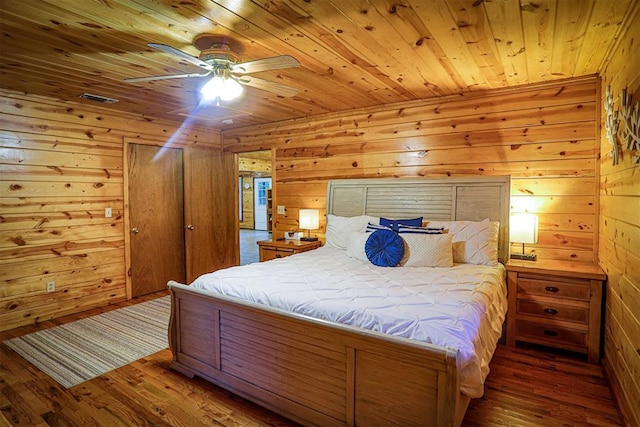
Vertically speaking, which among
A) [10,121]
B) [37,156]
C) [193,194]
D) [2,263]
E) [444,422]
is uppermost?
[10,121]

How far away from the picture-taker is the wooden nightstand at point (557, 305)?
8.92 ft

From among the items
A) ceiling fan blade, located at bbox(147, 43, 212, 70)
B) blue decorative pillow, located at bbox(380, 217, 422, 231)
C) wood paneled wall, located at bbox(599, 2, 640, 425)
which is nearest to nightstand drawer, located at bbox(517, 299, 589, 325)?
wood paneled wall, located at bbox(599, 2, 640, 425)

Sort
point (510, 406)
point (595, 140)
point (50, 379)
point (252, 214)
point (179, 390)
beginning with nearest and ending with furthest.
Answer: point (510, 406), point (179, 390), point (50, 379), point (595, 140), point (252, 214)

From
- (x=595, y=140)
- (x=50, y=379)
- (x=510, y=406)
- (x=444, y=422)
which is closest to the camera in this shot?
(x=444, y=422)

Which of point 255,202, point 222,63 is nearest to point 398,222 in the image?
point 222,63

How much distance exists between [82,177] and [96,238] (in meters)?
0.71

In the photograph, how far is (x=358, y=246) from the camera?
Answer: 3293 mm

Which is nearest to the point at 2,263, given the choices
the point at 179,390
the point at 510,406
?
the point at 179,390

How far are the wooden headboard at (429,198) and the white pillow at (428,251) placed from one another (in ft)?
2.16

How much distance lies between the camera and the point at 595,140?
122 inches

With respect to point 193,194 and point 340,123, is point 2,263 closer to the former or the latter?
point 193,194

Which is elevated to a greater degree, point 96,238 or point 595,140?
point 595,140

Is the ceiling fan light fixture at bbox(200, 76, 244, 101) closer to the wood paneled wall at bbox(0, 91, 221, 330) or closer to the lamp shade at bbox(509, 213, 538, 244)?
the wood paneled wall at bbox(0, 91, 221, 330)

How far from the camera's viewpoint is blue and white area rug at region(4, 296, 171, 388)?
8.82 feet
